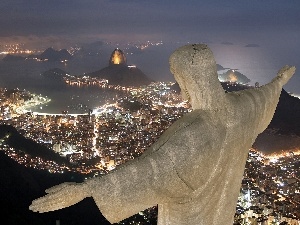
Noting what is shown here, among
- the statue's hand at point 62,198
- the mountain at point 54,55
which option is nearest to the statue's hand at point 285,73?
the statue's hand at point 62,198

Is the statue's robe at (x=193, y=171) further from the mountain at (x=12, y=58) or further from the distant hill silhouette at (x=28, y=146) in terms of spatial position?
the mountain at (x=12, y=58)

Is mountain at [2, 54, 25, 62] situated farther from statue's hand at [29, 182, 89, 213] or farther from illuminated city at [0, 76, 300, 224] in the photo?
statue's hand at [29, 182, 89, 213]

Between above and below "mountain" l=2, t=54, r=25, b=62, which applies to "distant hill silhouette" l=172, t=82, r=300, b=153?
above

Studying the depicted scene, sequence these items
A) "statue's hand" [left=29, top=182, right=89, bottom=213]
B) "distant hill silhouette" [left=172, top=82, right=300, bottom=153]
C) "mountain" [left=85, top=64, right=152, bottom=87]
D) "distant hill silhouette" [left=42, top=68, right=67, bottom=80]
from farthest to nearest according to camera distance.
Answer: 1. "distant hill silhouette" [left=42, top=68, right=67, bottom=80]
2. "mountain" [left=85, top=64, right=152, bottom=87]
3. "distant hill silhouette" [left=172, top=82, right=300, bottom=153]
4. "statue's hand" [left=29, top=182, right=89, bottom=213]

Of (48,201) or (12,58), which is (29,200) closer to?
(48,201)

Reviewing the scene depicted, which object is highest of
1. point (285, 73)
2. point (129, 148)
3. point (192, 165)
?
point (285, 73)

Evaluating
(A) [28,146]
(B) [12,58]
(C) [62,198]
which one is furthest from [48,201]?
(B) [12,58]

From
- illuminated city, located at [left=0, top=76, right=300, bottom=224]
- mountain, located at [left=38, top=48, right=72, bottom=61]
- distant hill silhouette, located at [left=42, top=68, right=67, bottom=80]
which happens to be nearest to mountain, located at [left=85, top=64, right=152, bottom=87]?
distant hill silhouette, located at [left=42, top=68, right=67, bottom=80]
